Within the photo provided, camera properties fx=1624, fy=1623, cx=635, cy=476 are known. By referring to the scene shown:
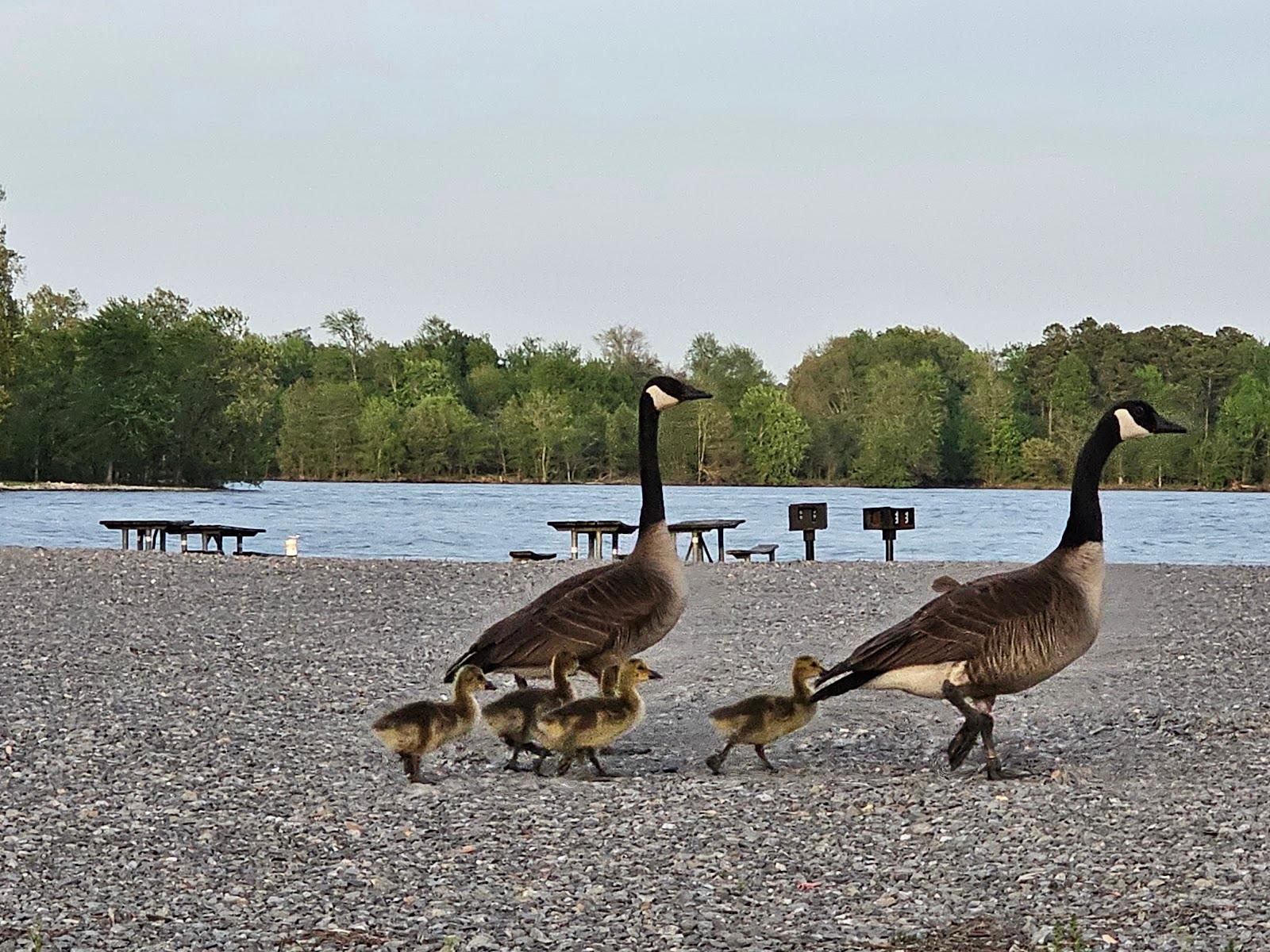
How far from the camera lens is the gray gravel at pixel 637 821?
5.15 metres

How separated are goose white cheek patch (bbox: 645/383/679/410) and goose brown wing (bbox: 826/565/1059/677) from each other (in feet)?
6.45

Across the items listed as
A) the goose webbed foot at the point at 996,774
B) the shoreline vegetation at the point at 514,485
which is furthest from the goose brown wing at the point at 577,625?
the shoreline vegetation at the point at 514,485

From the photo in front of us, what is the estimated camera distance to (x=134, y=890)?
5617 mm

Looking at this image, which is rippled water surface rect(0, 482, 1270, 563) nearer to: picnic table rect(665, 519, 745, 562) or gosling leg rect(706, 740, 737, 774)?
picnic table rect(665, 519, 745, 562)

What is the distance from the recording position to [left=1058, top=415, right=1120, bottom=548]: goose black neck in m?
7.26

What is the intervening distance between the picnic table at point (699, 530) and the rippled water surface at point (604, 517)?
5.16m

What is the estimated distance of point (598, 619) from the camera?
7.68 meters

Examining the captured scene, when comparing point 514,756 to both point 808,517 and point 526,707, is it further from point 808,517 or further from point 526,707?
point 808,517

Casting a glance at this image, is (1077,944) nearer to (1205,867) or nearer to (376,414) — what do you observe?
(1205,867)

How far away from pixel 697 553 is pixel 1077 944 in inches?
926

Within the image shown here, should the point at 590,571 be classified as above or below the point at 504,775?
above

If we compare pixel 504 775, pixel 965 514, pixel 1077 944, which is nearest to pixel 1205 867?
pixel 1077 944

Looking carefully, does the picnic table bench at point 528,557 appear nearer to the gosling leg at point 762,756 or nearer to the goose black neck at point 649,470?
the goose black neck at point 649,470

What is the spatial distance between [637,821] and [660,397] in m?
2.72
